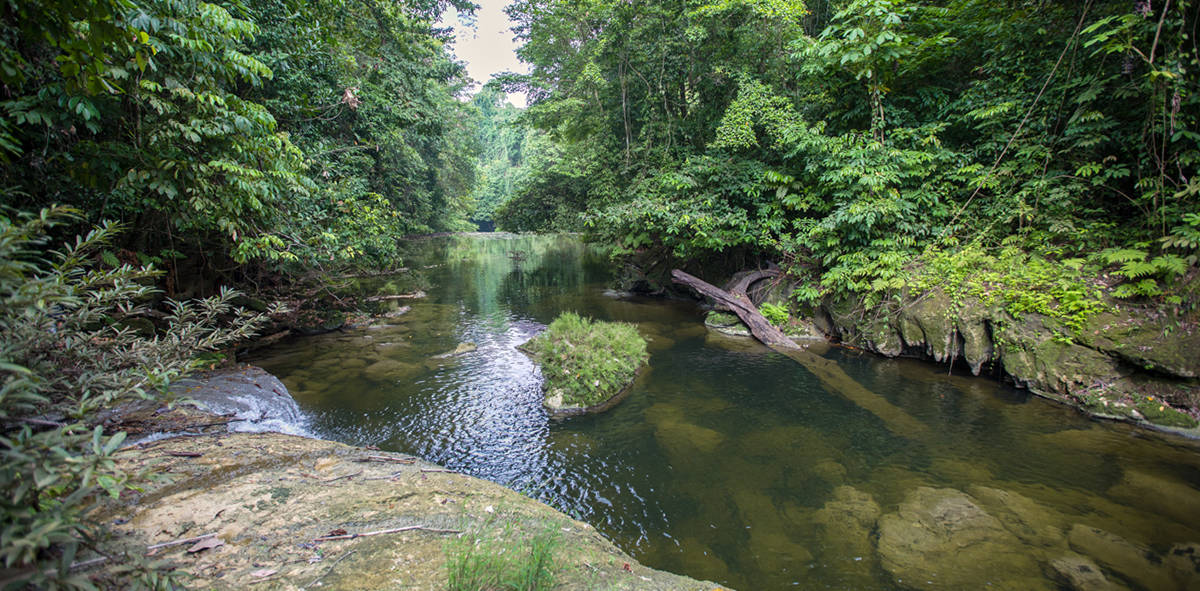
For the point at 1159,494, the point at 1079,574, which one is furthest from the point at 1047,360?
the point at 1079,574

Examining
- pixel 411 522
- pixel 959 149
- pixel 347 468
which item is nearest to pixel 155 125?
pixel 347 468

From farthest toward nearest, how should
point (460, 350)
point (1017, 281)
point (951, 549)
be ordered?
point (460, 350), point (1017, 281), point (951, 549)

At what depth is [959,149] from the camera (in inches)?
410

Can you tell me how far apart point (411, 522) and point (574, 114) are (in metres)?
17.7

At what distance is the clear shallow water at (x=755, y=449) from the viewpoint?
4.72 meters

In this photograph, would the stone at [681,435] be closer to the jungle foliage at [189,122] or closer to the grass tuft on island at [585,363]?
the grass tuft on island at [585,363]

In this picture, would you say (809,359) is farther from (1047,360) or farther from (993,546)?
(993,546)

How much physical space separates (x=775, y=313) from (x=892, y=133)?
204 inches

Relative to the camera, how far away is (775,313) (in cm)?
1259

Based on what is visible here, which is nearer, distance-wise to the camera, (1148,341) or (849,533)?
(849,533)

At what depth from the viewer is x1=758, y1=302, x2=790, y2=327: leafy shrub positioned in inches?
491

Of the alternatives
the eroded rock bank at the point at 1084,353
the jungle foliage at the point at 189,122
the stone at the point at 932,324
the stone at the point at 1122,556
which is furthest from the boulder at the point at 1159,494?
the jungle foliage at the point at 189,122

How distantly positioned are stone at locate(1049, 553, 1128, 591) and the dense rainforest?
16.5ft

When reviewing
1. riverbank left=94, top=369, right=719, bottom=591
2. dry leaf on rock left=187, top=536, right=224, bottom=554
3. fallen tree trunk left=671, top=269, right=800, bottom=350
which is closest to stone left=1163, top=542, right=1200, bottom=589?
riverbank left=94, top=369, right=719, bottom=591
